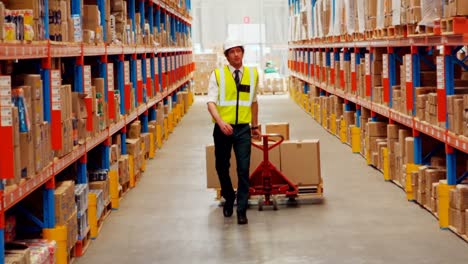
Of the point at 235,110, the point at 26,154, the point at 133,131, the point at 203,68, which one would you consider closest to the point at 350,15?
the point at 133,131

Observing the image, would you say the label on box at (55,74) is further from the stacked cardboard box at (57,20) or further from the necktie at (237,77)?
the necktie at (237,77)

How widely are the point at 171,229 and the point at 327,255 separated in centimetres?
188

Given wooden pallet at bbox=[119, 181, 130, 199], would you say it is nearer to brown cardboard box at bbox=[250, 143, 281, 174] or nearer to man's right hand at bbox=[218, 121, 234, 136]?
brown cardboard box at bbox=[250, 143, 281, 174]

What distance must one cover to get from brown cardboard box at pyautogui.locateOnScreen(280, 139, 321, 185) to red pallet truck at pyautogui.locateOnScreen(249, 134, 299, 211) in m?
0.19

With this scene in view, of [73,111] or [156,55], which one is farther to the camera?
[156,55]

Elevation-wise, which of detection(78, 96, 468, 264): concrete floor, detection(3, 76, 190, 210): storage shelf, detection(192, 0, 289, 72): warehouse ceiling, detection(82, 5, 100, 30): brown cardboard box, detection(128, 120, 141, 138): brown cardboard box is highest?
detection(192, 0, 289, 72): warehouse ceiling

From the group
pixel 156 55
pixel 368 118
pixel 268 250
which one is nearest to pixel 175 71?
pixel 156 55

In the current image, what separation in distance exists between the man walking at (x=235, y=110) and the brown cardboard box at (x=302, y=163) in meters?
1.05

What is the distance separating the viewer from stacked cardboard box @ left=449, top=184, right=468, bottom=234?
7.37 m

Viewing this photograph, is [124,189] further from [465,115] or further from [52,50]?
[465,115]

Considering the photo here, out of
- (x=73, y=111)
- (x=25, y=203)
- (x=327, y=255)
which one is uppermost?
(x=73, y=111)

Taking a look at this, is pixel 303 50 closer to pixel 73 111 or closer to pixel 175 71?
pixel 175 71

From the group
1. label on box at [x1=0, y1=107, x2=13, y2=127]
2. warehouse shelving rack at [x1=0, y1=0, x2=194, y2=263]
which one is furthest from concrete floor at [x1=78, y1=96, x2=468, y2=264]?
label on box at [x1=0, y1=107, x2=13, y2=127]

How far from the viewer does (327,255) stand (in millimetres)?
7051
